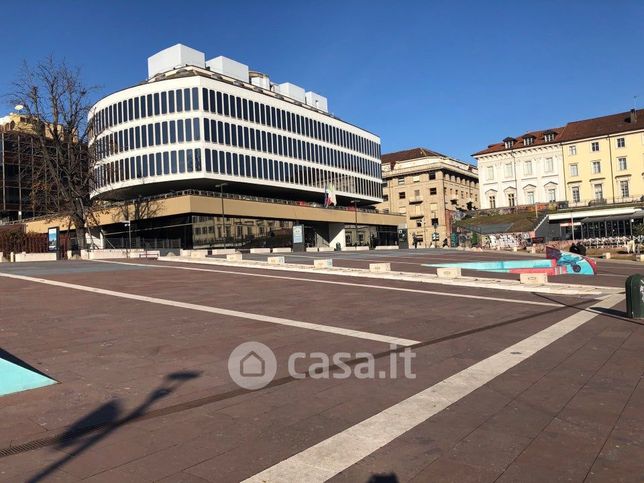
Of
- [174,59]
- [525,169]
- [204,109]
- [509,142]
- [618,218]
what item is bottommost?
[618,218]

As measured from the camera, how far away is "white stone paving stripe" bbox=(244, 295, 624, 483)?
416cm

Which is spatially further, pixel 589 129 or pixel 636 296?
pixel 589 129

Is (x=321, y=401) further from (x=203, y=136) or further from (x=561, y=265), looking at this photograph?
(x=203, y=136)

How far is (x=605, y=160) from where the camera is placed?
81.8 m

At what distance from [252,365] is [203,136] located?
179 ft

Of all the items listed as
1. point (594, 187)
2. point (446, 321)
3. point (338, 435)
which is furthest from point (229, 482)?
point (594, 187)

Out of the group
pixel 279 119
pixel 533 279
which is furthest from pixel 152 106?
pixel 533 279

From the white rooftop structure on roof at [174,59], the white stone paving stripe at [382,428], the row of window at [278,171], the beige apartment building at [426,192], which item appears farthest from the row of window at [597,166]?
the white stone paving stripe at [382,428]

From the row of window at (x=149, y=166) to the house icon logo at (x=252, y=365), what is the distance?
51993 mm

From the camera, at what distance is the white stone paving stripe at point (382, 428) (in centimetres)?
416

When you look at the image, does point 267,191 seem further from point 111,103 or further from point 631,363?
point 631,363

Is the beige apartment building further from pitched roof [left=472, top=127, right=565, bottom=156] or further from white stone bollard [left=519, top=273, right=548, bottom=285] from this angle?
white stone bollard [left=519, top=273, right=548, bottom=285]

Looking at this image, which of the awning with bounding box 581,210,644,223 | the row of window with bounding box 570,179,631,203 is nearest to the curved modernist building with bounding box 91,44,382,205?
A: the awning with bounding box 581,210,644,223

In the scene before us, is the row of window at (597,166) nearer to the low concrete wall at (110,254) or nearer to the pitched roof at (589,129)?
the pitched roof at (589,129)
